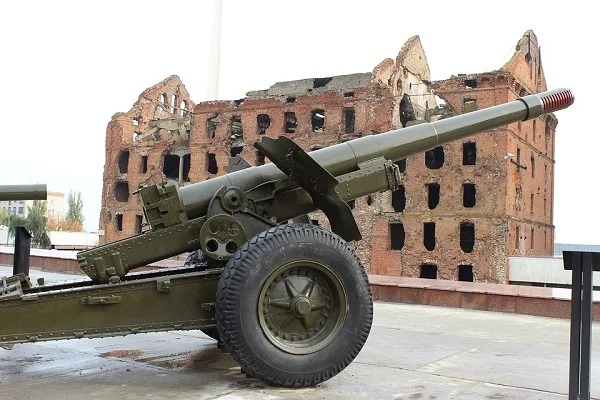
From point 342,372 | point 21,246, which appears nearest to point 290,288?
point 342,372

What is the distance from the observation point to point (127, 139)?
43.5 meters

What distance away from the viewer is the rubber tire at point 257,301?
15.2 feet

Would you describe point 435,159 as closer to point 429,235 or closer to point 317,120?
point 429,235

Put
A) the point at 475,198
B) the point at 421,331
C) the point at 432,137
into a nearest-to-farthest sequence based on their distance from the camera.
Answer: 1. the point at 432,137
2. the point at 421,331
3. the point at 475,198

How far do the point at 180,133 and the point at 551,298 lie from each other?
35.4 meters

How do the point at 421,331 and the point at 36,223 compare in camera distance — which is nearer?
the point at 421,331

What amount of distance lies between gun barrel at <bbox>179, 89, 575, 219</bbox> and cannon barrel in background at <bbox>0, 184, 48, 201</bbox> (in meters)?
1.18

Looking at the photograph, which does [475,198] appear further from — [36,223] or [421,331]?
[36,223]

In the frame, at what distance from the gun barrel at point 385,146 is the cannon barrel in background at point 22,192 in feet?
3.88

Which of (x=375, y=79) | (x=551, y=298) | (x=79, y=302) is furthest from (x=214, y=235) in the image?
(x=375, y=79)

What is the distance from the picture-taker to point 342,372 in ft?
17.6

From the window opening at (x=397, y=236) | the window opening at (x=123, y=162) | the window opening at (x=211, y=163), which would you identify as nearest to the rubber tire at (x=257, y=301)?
the window opening at (x=397, y=236)

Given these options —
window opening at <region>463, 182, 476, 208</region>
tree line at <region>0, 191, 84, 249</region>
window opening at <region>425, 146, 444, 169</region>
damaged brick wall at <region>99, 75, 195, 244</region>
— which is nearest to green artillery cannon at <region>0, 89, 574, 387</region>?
window opening at <region>463, 182, 476, 208</region>

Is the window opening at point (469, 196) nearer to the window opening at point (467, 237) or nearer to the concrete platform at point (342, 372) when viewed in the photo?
the window opening at point (467, 237)
